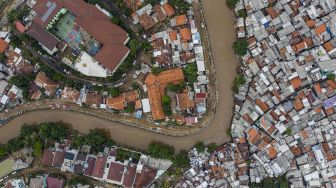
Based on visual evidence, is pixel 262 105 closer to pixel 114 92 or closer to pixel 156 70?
pixel 156 70

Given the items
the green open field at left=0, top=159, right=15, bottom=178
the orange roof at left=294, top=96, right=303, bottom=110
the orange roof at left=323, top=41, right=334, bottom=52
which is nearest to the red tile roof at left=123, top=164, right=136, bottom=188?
the green open field at left=0, top=159, right=15, bottom=178

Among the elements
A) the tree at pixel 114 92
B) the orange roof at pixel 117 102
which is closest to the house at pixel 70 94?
the orange roof at pixel 117 102

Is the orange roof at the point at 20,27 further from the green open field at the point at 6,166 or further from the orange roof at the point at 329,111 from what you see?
the orange roof at the point at 329,111

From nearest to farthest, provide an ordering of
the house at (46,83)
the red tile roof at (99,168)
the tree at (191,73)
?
the tree at (191,73), the red tile roof at (99,168), the house at (46,83)

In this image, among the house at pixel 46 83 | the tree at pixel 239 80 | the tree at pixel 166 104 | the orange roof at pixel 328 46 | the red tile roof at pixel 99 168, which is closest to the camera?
the orange roof at pixel 328 46

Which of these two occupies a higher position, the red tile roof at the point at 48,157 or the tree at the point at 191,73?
the tree at the point at 191,73

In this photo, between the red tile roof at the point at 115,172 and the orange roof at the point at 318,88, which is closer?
the orange roof at the point at 318,88

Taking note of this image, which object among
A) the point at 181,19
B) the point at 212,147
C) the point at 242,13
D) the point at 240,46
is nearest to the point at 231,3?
the point at 242,13
